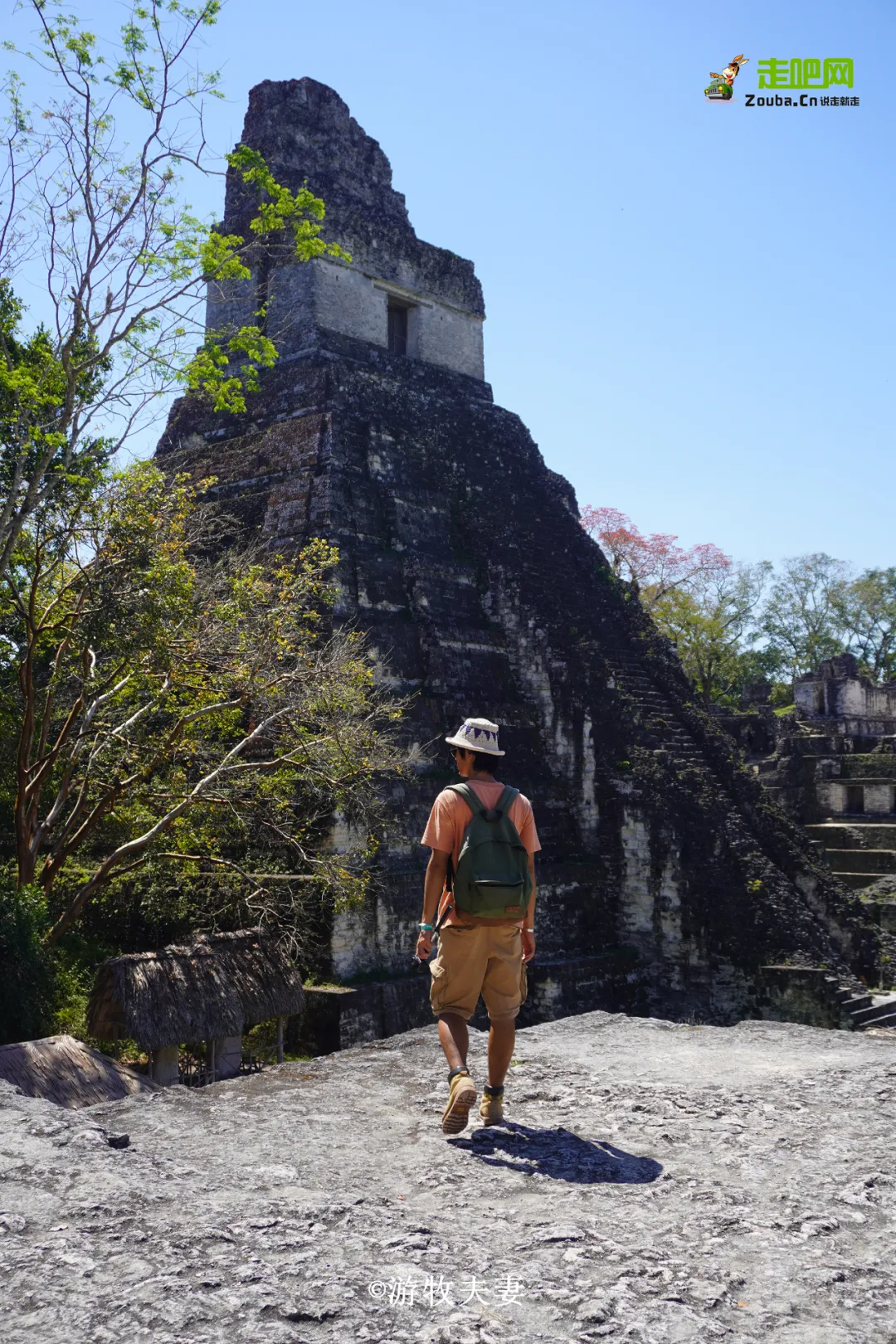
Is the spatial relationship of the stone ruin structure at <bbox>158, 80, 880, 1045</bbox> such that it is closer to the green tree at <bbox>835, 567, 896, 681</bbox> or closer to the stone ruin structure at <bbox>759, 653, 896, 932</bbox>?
the stone ruin structure at <bbox>759, 653, 896, 932</bbox>

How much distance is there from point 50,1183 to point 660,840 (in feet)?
30.8

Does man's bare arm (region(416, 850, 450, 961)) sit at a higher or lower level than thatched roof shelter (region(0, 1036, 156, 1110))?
higher

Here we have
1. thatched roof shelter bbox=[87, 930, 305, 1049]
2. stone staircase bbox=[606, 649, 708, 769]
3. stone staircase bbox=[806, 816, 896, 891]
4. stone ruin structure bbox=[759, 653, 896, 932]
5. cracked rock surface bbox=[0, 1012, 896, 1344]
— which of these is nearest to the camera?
cracked rock surface bbox=[0, 1012, 896, 1344]

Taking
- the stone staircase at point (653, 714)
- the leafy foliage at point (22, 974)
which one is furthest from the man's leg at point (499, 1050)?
the stone staircase at point (653, 714)

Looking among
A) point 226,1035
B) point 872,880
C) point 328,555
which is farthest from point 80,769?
point 872,880

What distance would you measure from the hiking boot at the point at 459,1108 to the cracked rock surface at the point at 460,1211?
5cm

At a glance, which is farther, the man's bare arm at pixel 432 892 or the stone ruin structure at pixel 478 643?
the stone ruin structure at pixel 478 643

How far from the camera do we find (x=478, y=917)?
4055mm

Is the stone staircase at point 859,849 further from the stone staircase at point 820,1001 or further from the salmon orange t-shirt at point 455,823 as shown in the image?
the salmon orange t-shirt at point 455,823

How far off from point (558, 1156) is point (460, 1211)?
2.12 feet

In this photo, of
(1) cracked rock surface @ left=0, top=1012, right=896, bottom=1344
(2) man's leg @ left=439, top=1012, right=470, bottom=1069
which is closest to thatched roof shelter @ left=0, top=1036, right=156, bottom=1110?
(1) cracked rock surface @ left=0, top=1012, right=896, bottom=1344

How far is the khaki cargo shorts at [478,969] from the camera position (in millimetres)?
4152

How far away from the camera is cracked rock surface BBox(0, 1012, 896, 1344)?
2494 millimetres

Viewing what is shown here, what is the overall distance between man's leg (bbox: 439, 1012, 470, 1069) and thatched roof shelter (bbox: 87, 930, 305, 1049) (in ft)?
12.2
